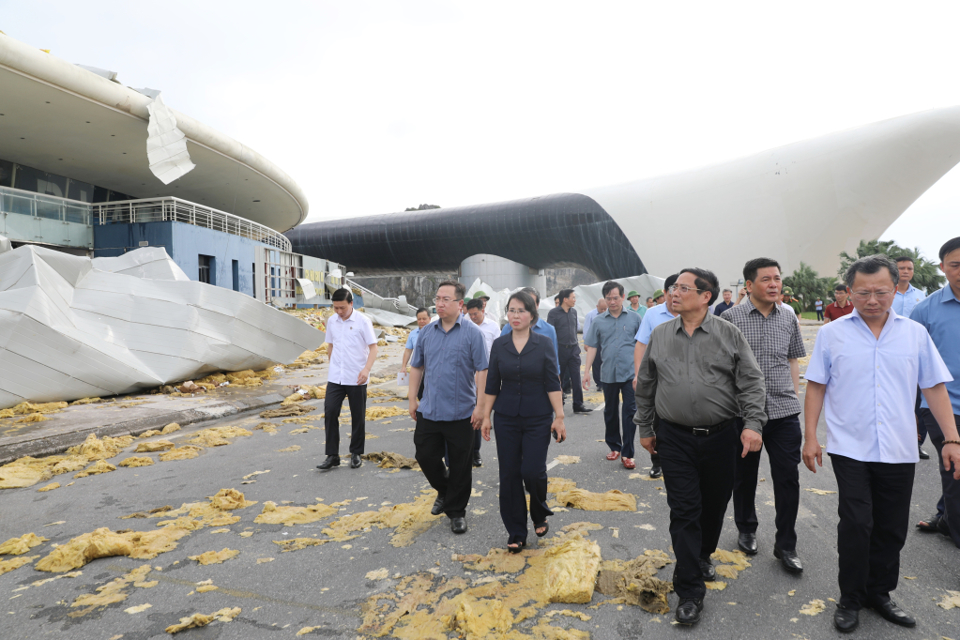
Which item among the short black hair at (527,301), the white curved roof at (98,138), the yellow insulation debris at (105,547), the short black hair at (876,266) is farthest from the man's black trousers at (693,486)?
the white curved roof at (98,138)

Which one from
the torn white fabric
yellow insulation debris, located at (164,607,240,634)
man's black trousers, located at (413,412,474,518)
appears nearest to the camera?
yellow insulation debris, located at (164,607,240,634)

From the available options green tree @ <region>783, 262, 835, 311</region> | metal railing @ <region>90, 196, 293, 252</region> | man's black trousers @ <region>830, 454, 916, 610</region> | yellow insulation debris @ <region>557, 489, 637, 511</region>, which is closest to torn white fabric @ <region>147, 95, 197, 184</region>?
metal railing @ <region>90, 196, 293, 252</region>

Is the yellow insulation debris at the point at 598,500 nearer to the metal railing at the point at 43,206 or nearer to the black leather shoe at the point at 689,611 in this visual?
the black leather shoe at the point at 689,611

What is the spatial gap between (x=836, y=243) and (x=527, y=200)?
20.8 m

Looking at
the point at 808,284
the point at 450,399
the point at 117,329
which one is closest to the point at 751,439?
the point at 450,399

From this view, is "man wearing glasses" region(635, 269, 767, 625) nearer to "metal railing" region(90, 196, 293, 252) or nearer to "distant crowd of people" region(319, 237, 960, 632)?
"distant crowd of people" region(319, 237, 960, 632)

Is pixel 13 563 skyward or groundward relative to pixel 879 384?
groundward

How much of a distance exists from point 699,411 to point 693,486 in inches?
15.1

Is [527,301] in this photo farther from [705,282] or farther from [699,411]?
[699,411]

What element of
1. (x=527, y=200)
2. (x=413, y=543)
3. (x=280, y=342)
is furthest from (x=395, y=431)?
(x=527, y=200)

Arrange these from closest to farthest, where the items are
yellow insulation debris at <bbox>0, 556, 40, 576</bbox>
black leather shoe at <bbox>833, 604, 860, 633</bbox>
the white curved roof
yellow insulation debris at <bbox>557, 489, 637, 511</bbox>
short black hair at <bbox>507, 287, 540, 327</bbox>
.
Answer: black leather shoe at <bbox>833, 604, 860, 633</bbox>
yellow insulation debris at <bbox>0, 556, 40, 576</bbox>
short black hair at <bbox>507, 287, 540, 327</bbox>
yellow insulation debris at <bbox>557, 489, 637, 511</bbox>
the white curved roof

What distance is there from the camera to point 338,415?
5637mm

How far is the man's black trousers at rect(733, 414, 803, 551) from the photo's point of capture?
3180 millimetres

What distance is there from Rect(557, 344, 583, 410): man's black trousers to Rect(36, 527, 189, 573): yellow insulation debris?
18.8 ft
